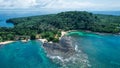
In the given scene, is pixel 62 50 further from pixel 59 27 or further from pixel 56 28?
pixel 59 27

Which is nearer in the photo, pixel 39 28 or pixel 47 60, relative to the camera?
pixel 47 60

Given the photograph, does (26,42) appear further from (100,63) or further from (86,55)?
(100,63)

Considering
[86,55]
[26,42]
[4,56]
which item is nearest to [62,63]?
[86,55]

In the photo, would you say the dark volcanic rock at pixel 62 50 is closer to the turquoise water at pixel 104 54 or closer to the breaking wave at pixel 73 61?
the breaking wave at pixel 73 61

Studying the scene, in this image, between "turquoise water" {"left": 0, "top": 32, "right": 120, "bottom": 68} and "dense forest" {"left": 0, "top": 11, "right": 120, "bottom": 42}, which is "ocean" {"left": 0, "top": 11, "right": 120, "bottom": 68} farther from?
"dense forest" {"left": 0, "top": 11, "right": 120, "bottom": 42}

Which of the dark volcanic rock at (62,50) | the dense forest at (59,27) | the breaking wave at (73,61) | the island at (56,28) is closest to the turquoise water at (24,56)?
the breaking wave at (73,61)

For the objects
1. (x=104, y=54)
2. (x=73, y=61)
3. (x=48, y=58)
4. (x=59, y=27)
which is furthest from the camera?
(x=59, y=27)

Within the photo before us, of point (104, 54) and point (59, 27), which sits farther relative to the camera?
point (59, 27)

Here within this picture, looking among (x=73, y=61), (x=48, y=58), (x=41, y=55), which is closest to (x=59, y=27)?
(x=41, y=55)

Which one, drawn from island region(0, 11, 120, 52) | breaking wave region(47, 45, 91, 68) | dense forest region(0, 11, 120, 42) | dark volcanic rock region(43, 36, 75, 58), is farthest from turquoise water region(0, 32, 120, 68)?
dense forest region(0, 11, 120, 42)
